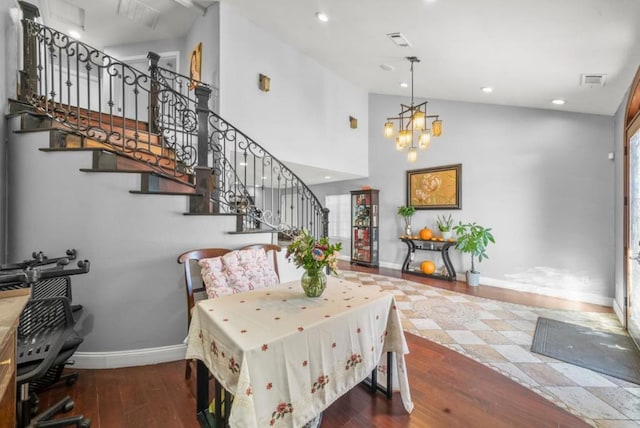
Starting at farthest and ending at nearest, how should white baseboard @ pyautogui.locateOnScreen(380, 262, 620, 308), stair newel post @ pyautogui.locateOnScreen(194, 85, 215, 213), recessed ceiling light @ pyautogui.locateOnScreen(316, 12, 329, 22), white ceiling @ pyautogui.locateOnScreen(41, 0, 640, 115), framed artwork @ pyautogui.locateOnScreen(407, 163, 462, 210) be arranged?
framed artwork @ pyautogui.locateOnScreen(407, 163, 462, 210) < white baseboard @ pyautogui.locateOnScreen(380, 262, 620, 308) < recessed ceiling light @ pyautogui.locateOnScreen(316, 12, 329, 22) < stair newel post @ pyautogui.locateOnScreen(194, 85, 215, 213) < white ceiling @ pyautogui.locateOnScreen(41, 0, 640, 115)

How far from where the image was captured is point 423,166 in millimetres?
5941

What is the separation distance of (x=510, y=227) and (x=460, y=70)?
2.86 metres

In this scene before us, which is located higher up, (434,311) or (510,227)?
(510,227)

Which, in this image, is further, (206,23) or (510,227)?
(510,227)

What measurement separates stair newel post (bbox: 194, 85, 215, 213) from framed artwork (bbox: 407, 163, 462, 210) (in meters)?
4.68

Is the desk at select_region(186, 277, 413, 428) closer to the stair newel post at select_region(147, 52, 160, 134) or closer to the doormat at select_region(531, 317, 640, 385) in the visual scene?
the doormat at select_region(531, 317, 640, 385)

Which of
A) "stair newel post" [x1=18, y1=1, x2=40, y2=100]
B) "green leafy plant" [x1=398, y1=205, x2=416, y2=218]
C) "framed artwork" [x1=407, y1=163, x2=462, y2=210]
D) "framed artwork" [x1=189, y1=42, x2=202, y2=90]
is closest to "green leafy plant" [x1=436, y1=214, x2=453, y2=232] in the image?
"framed artwork" [x1=407, y1=163, x2=462, y2=210]

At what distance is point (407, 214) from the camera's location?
19.5ft

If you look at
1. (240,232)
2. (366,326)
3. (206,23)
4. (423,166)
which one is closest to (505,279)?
(423,166)

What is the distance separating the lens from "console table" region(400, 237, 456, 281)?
17.4 feet

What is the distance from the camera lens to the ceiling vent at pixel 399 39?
11.3 feet

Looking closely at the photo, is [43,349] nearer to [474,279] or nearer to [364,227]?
[474,279]

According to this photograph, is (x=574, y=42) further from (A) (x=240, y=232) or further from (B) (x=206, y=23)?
(B) (x=206, y=23)

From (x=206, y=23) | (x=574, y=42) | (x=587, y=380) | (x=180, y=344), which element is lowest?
(x=587, y=380)
